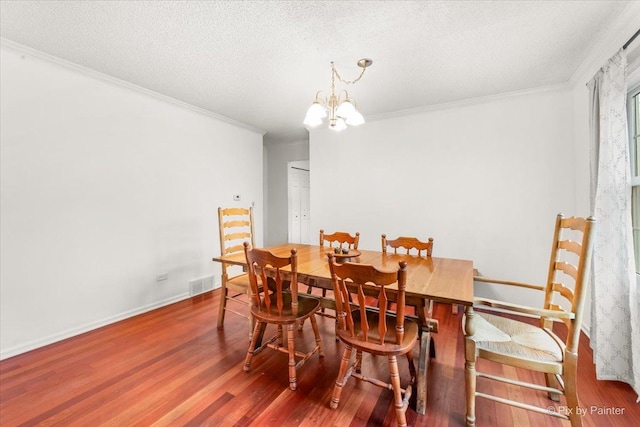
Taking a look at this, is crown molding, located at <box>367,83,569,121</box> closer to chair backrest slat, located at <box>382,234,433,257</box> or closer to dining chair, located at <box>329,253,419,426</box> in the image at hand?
chair backrest slat, located at <box>382,234,433,257</box>

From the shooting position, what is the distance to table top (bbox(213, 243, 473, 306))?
1.46 m

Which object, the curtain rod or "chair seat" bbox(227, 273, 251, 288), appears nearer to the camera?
the curtain rod

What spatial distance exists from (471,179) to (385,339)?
8.63 ft

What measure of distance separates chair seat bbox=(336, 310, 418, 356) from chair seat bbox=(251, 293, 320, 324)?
0.35 metres

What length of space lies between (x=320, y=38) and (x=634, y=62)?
2.28 metres

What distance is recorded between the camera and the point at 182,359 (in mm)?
2148

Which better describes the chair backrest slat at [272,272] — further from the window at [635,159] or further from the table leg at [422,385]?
the window at [635,159]

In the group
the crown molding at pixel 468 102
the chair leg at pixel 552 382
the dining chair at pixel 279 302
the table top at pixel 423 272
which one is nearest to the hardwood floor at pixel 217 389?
the chair leg at pixel 552 382

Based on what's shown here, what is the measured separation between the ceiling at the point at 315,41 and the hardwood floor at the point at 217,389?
2487mm

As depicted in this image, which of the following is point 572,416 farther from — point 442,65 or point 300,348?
point 442,65

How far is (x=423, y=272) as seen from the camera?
6.16ft

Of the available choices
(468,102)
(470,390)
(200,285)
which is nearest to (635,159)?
(468,102)

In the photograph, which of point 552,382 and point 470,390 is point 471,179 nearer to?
point 552,382

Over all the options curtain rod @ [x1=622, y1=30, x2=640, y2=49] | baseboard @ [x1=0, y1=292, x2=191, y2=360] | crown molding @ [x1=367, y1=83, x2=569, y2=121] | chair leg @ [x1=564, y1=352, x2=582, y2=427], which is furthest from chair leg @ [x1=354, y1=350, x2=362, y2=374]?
crown molding @ [x1=367, y1=83, x2=569, y2=121]
